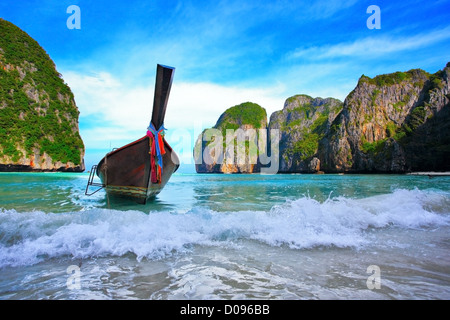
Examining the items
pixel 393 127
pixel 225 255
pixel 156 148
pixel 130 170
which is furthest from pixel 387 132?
pixel 225 255

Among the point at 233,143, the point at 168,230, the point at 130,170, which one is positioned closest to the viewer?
the point at 168,230

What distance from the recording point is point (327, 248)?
4.07 meters

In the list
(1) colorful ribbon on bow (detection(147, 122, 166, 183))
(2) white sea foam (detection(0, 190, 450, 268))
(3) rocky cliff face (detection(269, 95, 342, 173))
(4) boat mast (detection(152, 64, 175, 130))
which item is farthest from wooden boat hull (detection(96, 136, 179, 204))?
(3) rocky cliff face (detection(269, 95, 342, 173))

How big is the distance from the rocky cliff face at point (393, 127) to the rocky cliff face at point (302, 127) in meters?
13.5

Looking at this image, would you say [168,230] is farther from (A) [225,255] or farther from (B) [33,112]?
(B) [33,112]

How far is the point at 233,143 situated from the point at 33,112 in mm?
97429

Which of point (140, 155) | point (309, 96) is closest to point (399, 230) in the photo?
point (140, 155)

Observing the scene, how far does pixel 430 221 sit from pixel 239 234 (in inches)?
214

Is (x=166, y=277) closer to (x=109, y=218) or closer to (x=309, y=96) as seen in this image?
(x=109, y=218)

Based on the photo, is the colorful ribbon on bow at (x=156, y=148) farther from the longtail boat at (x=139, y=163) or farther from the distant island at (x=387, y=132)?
the distant island at (x=387, y=132)

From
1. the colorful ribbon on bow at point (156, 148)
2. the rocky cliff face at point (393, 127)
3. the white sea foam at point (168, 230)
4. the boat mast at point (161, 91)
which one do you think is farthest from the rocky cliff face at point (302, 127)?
the boat mast at point (161, 91)

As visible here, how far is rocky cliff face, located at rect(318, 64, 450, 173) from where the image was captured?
67062mm

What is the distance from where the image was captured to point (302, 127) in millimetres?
144250

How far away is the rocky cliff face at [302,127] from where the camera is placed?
112250mm
